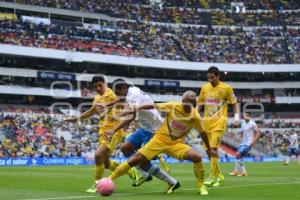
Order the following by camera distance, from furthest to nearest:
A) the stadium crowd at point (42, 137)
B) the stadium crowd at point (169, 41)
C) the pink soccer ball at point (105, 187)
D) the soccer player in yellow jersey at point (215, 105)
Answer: the stadium crowd at point (169, 41), the stadium crowd at point (42, 137), the soccer player in yellow jersey at point (215, 105), the pink soccer ball at point (105, 187)

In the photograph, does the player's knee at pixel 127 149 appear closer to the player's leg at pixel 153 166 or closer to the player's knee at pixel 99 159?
the player's leg at pixel 153 166

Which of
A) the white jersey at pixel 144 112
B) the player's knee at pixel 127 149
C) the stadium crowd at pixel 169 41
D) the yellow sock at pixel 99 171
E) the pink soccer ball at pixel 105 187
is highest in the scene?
the stadium crowd at pixel 169 41

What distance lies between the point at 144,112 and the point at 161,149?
1442mm

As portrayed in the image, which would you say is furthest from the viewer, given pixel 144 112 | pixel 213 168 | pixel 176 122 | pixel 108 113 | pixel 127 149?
pixel 213 168

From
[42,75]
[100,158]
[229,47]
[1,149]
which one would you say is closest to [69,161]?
[1,149]

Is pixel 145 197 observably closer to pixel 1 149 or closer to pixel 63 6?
pixel 1 149

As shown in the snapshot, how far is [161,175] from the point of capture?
13.4m

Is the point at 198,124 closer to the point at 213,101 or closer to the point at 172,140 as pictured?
the point at 172,140

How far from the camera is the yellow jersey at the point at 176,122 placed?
42.0 feet

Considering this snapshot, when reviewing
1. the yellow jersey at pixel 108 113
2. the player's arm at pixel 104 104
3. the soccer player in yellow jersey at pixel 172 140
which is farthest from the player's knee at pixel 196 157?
the yellow jersey at pixel 108 113

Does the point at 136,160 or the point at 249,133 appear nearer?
the point at 136,160

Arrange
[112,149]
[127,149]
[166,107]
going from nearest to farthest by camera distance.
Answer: [166,107], [127,149], [112,149]

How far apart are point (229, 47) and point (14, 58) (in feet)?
97.6

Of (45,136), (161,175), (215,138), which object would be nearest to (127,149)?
(161,175)
